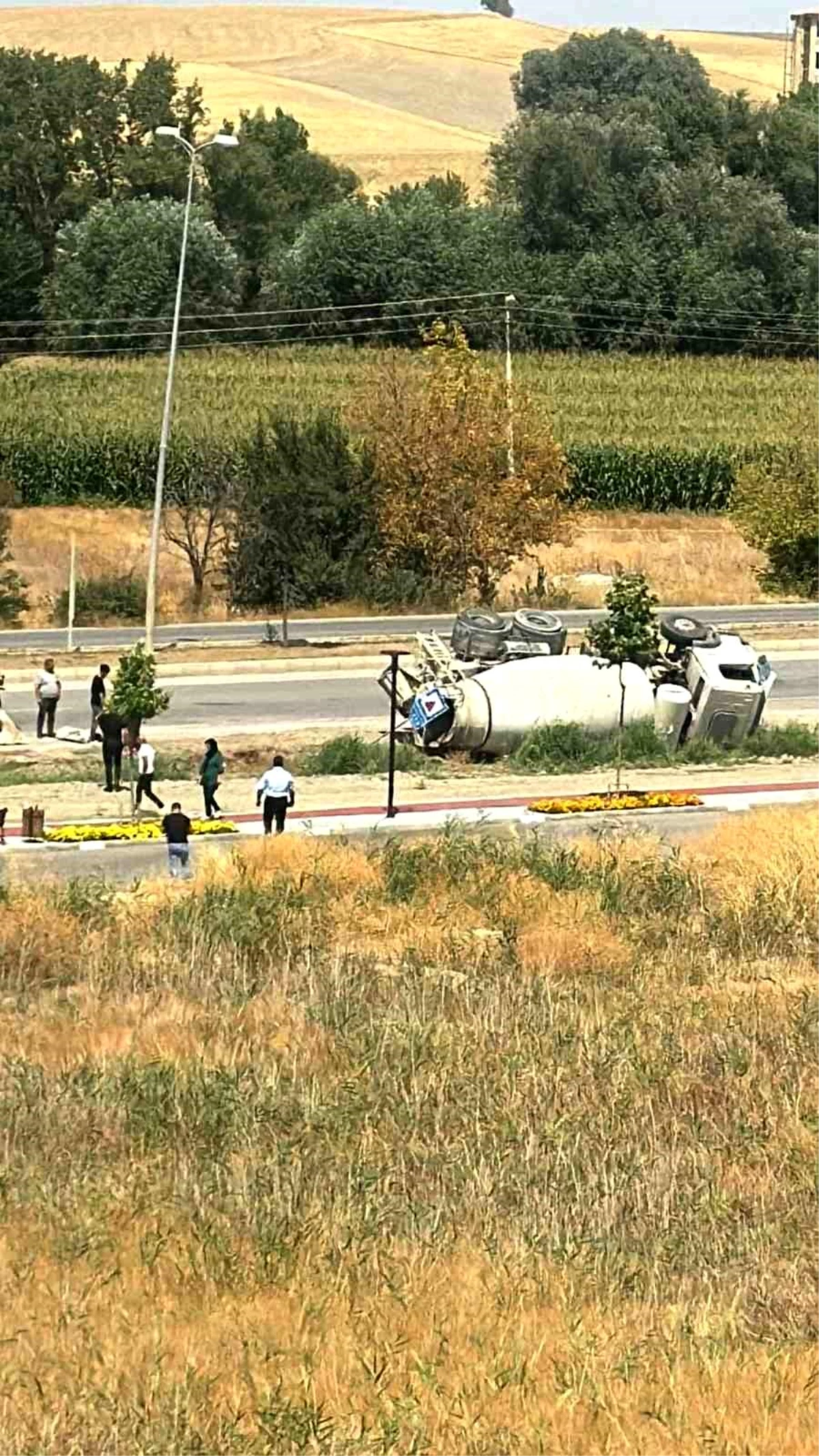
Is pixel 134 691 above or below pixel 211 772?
above

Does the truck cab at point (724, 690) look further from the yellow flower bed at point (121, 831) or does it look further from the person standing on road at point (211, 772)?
the yellow flower bed at point (121, 831)

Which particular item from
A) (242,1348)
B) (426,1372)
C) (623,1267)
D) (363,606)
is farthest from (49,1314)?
(363,606)

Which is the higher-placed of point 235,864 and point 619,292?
point 619,292

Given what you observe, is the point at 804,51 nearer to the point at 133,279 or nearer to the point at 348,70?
the point at 348,70

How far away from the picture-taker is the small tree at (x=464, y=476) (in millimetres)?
46875

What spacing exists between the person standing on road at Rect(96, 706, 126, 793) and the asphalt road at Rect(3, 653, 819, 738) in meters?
4.83

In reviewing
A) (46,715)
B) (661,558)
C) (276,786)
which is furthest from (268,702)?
(661,558)

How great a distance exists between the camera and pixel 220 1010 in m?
15.0

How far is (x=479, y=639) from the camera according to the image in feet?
108

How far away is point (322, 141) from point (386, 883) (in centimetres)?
13307

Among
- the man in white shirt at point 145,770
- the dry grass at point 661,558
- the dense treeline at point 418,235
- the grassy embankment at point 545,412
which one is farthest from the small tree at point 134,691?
the dense treeline at point 418,235

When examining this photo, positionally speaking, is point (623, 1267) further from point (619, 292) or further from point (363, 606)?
point (619, 292)

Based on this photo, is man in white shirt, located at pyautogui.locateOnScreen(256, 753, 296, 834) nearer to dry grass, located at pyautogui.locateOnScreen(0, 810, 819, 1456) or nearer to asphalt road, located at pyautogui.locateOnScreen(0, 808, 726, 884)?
asphalt road, located at pyautogui.locateOnScreen(0, 808, 726, 884)

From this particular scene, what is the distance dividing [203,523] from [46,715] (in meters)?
21.8
